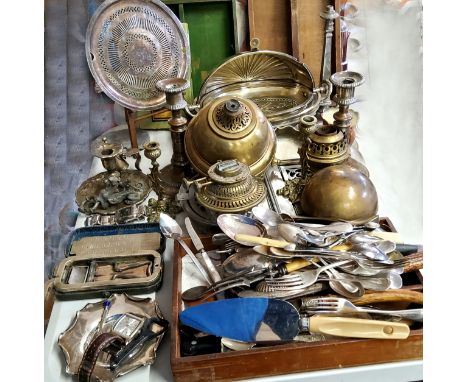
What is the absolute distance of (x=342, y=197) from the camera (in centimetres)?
110

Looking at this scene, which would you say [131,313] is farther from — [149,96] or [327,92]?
[327,92]

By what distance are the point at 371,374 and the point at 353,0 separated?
4.57ft

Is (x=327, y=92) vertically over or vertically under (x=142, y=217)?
over

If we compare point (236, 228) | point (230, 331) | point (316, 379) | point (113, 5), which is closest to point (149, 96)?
point (113, 5)

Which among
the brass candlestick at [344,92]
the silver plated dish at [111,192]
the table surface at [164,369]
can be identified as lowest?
the table surface at [164,369]

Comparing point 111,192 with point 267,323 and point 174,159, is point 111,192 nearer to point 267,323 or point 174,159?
point 174,159

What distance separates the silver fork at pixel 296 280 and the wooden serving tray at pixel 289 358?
13 centimetres

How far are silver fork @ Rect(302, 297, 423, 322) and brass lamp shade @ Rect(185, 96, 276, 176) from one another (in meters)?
0.49

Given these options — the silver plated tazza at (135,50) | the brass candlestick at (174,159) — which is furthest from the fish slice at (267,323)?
the silver plated tazza at (135,50)

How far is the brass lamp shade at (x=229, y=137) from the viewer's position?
125cm

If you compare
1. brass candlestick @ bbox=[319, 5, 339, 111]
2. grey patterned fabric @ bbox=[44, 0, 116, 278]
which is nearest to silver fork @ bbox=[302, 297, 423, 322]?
grey patterned fabric @ bbox=[44, 0, 116, 278]

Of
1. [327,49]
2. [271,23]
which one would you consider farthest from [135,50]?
[327,49]

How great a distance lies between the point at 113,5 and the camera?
4.50ft

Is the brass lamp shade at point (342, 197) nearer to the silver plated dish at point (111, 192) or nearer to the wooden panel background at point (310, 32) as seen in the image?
the silver plated dish at point (111, 192)
